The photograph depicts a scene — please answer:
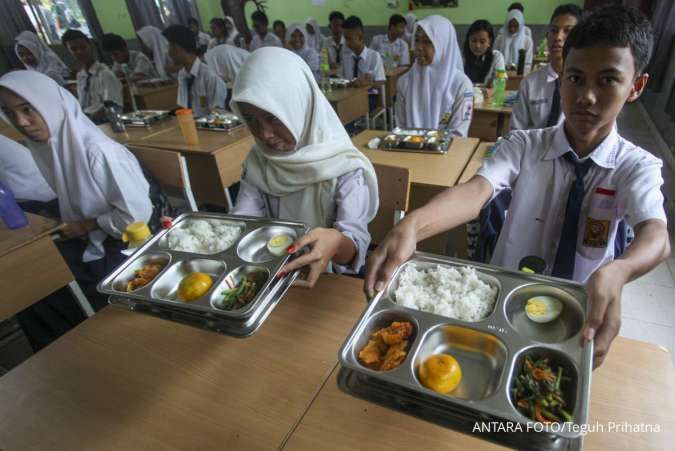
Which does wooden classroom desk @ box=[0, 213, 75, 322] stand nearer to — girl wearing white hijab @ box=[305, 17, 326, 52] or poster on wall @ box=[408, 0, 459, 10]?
girl wearing white hijab @ box=[305, 17, 326, 52]

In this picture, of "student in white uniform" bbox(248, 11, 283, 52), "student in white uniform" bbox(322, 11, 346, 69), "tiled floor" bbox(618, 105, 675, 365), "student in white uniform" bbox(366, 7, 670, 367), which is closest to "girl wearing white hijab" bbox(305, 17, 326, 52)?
"student in white uniform" bbox(248, 11, 283, 52)

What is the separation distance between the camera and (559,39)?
2455mm

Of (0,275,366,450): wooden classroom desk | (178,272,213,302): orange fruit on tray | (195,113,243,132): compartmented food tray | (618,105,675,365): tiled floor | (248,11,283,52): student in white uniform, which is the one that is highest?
(248,11,283,52): student in white uniform

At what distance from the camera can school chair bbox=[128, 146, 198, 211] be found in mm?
1945

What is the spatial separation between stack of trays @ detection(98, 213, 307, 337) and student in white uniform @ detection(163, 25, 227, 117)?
2.96 m

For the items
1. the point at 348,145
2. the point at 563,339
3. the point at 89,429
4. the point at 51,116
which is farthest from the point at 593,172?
the point at 51,116

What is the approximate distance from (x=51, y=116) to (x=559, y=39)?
3.23 m

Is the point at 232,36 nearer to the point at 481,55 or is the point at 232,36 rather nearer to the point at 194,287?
the point at 481,55

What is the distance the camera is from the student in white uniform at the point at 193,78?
359cm

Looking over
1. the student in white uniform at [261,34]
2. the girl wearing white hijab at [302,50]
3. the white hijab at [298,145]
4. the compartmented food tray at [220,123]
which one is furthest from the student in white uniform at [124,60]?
the white hijab at [298,145]

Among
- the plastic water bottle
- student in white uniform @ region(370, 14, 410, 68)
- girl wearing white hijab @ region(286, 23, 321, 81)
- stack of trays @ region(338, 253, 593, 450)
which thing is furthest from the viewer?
student in white uniform @ region(370, 14, 410, 68)

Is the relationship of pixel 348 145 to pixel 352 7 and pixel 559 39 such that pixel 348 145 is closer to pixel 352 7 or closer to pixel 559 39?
pixel 559 39

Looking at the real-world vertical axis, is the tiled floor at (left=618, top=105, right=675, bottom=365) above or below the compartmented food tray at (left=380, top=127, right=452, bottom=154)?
below

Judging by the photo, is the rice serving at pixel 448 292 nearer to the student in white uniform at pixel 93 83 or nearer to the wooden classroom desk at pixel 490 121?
the wooden classroom desk at pixel 490 121
